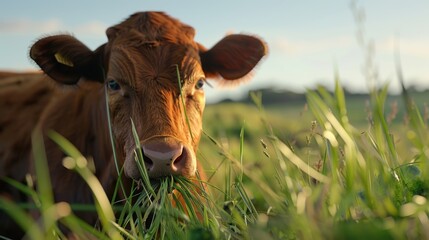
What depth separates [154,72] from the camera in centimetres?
429

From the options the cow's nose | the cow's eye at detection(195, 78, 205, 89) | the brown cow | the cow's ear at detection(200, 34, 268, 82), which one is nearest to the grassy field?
the cow's nose

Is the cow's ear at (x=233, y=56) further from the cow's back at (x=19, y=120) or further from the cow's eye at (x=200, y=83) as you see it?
the cow's back at (x=19, y=120)

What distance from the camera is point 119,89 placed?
4477 millimetres

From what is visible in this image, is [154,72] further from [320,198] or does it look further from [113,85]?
[320,198]

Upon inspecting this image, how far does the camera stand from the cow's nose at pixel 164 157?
11.2 ft

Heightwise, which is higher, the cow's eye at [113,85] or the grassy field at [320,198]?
the grassy field at [320,198]

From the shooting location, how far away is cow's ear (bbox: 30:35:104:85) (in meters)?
5.00

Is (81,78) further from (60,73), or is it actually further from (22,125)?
(22,125)

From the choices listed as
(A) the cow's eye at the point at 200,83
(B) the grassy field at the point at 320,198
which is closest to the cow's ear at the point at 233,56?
(A) the cow's eye at the point at 200,83

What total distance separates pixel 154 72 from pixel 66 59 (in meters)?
1.06

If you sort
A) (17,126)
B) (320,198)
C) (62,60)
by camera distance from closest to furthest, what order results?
(320,198), (62,60), (17,126)

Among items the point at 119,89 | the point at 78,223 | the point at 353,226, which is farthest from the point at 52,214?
the point at 119,89

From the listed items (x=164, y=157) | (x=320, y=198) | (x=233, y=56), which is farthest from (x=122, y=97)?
(x=320, y=198)

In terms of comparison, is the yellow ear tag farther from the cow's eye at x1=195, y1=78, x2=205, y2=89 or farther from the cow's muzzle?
A: the cow's muzzle
